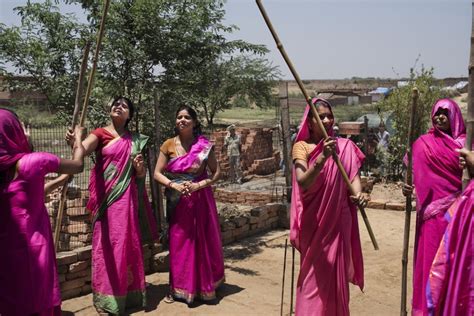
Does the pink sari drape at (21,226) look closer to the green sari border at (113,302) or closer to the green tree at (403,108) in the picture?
the green sari border at (113,302)

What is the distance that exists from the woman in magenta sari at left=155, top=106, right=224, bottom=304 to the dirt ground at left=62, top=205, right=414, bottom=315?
0.70 feet

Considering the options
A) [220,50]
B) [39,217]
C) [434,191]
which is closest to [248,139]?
[220,50]

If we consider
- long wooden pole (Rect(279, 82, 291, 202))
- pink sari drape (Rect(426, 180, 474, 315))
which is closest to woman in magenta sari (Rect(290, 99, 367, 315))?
pink sari drape (Rect(426, 180, 474, 315))

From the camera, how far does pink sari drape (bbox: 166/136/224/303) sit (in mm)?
5105

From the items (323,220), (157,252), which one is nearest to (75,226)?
(157,252)

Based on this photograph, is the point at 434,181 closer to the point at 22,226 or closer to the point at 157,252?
the point at 22,226

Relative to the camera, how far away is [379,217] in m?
9.26

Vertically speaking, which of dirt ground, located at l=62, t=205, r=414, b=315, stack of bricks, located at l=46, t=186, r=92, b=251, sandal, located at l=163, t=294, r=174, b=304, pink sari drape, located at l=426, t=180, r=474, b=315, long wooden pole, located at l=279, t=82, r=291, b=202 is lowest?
dirt ground, located at l=62, t=205, r=414, b=315

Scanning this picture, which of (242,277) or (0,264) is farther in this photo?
(242,277)

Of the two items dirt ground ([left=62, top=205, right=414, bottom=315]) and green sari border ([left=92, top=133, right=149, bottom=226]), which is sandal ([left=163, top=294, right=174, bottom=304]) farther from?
green sari border ([left=92, top=133, right=149, bottom=226])

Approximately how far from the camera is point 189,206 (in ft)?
16.9

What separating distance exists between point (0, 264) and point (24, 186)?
1.51ft

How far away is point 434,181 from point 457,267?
99 cm

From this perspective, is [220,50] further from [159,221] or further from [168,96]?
[159,221]
